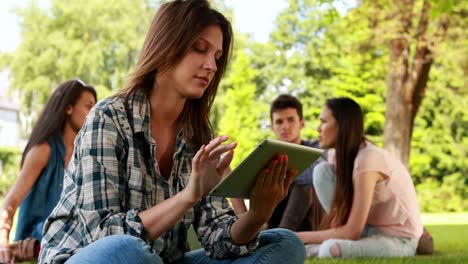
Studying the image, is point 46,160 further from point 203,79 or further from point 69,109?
point 203,79

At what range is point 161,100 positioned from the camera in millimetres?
2475

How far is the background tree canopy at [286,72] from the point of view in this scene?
2389 cm

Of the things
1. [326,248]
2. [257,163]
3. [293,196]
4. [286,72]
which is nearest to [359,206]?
[326,248]

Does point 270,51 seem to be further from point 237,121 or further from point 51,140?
point 51,140

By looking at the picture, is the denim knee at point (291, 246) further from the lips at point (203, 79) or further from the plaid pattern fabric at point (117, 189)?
the lips at point (203, 79)

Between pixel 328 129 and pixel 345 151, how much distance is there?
0.22m

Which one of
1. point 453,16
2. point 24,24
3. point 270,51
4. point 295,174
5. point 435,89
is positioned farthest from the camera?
point 24,24

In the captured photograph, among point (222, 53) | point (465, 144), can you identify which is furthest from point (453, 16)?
point (222, 53)

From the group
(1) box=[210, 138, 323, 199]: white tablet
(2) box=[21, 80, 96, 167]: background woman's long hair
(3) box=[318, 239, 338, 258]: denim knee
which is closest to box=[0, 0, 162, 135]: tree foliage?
(2) box=[21, 80, 96, 167]: background woman's long hair

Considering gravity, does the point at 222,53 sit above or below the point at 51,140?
above

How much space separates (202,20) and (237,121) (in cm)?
2572

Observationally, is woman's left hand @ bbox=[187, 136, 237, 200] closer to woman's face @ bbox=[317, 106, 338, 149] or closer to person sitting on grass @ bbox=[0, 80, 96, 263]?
person sitting on grass @ bbox=[0, 80, 96, 263]

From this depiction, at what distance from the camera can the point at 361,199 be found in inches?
182

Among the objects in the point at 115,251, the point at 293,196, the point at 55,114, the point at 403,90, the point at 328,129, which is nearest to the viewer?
the point at 115,251
